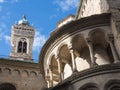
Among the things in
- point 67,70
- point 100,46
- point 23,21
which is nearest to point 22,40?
point 23,21

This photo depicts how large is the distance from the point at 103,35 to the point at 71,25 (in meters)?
1.51

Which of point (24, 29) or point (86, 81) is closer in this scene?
point (86, 81)

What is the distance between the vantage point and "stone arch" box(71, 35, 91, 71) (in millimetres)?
14812

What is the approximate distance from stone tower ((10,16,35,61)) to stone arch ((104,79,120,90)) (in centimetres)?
3041

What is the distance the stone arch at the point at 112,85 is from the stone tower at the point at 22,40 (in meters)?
30.4

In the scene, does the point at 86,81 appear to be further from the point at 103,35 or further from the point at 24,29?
the point at 24,29

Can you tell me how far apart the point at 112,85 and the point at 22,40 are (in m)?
36.4

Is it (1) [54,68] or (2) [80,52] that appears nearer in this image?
(2) [80,52]

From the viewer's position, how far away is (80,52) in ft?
50.4

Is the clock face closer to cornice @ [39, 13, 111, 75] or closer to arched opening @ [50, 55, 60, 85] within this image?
arched opening @ [50, 55, 60, 85]

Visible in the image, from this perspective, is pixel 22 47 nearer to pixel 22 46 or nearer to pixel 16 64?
pixel 22 46

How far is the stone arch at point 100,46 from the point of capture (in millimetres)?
14583

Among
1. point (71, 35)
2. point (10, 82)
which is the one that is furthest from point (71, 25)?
point (10, 82)

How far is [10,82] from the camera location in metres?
23.7
